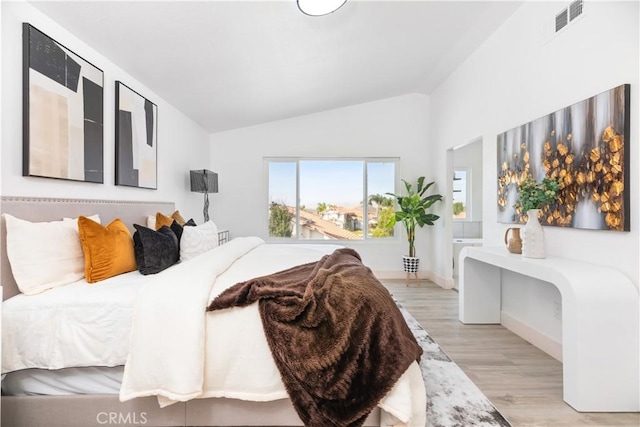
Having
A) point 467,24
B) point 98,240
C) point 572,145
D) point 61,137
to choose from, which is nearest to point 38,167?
point 61,137

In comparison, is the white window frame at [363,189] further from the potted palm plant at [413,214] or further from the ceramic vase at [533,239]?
the ceramic vase at [533,239]

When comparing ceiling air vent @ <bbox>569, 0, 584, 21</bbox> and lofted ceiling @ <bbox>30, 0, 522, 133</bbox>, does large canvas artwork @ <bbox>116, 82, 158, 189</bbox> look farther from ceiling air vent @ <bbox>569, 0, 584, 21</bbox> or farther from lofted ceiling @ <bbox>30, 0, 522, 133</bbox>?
ceiling air vent @ <bbox>569, 0, 584, 21</bbox>

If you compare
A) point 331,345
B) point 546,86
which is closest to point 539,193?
point 546,86

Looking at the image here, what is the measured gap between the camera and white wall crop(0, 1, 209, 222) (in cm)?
188

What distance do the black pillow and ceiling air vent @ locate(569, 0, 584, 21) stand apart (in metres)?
3.36

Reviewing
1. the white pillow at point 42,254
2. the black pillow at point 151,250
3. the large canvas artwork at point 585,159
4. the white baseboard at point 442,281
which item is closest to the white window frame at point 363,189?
the white baseboard at point 442,281

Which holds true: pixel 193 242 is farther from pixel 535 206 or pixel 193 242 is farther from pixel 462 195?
pixel 462 195

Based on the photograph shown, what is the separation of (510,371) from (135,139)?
11.9ft

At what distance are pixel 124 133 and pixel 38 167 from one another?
1.01 meters

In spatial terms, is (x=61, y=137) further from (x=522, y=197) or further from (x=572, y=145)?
(x=572, y=145)

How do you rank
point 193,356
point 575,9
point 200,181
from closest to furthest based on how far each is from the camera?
point 193,356
point 575,9
point 200,181

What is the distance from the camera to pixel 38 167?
79.8 inches

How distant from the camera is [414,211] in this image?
504cm

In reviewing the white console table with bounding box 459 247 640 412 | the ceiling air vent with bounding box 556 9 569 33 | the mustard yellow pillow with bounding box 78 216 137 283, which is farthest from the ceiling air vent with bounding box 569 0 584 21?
the mustard yellow pillow with bounding box 78 216 137 283
